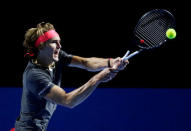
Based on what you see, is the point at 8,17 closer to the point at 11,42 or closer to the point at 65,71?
the point at 11,42

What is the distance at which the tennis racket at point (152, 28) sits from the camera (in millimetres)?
2795

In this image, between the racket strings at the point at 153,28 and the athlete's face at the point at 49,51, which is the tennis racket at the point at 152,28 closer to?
the racket strings at the point at 153,28

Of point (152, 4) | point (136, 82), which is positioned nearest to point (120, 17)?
point (152, 4)

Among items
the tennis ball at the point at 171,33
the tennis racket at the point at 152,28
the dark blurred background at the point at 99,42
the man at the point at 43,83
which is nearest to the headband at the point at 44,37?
the man at the point at 43,83

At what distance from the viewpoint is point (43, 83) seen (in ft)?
7.13

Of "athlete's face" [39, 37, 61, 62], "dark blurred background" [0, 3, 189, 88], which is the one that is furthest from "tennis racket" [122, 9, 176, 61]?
"dark blurred background" [0, 3, 189, 88]

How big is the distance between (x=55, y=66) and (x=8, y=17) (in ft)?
5.21

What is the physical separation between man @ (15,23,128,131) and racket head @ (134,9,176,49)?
0.52 meters

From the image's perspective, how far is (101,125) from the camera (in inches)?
133

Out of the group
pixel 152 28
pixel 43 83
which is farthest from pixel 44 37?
pixel 152 28

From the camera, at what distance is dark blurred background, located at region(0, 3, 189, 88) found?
382cm

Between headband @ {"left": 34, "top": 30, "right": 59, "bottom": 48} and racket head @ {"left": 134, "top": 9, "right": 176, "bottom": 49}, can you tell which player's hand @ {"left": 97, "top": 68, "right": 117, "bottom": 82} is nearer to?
headband @ {"left": 34, "top": 30, "right": 59, "bottom": 48}

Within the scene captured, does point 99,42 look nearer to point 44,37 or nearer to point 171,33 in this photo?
point 171,33

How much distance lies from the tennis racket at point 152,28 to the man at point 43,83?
519 mm
